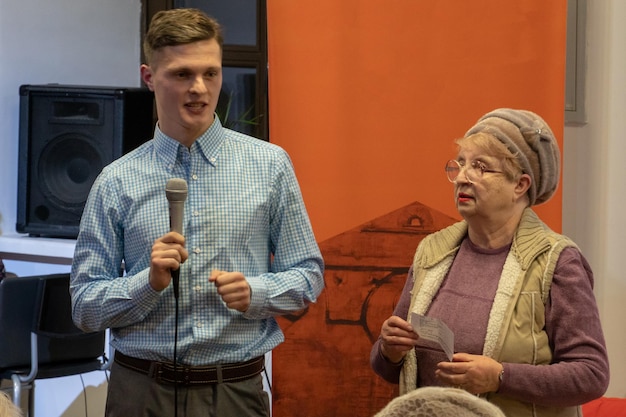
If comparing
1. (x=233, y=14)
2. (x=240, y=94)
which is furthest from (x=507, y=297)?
(x=233, y=14)

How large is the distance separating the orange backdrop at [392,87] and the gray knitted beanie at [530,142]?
3.40 ft

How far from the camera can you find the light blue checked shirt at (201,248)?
2.17 m

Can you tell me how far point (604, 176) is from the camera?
4.11 metres

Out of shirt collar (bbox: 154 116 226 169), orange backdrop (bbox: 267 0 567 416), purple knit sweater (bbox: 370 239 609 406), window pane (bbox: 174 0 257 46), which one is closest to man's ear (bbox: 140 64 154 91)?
shirt collar (bbox: 154 116 226 169)

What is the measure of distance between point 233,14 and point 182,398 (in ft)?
12.3

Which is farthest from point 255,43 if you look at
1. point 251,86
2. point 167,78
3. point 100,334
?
point 167,78

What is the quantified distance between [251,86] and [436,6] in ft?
7.38

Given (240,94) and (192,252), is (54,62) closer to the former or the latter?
(240,94)

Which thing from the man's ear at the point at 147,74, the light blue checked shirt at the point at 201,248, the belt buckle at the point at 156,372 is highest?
the man's ear at the point at 147,74

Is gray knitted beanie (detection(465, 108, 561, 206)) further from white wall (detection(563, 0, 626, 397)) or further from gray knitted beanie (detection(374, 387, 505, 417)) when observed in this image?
white wall (detection(563, 0, 626, 397))

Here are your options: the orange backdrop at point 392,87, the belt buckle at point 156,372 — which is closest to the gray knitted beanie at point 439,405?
the belt buckle at point 156,372

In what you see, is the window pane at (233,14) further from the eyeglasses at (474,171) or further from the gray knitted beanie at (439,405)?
the gray knitted beanie at (439,405)

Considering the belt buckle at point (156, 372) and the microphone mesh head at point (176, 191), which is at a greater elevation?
the microphone mesh head at point (176, 191)

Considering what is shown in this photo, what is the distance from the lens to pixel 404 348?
228cm
